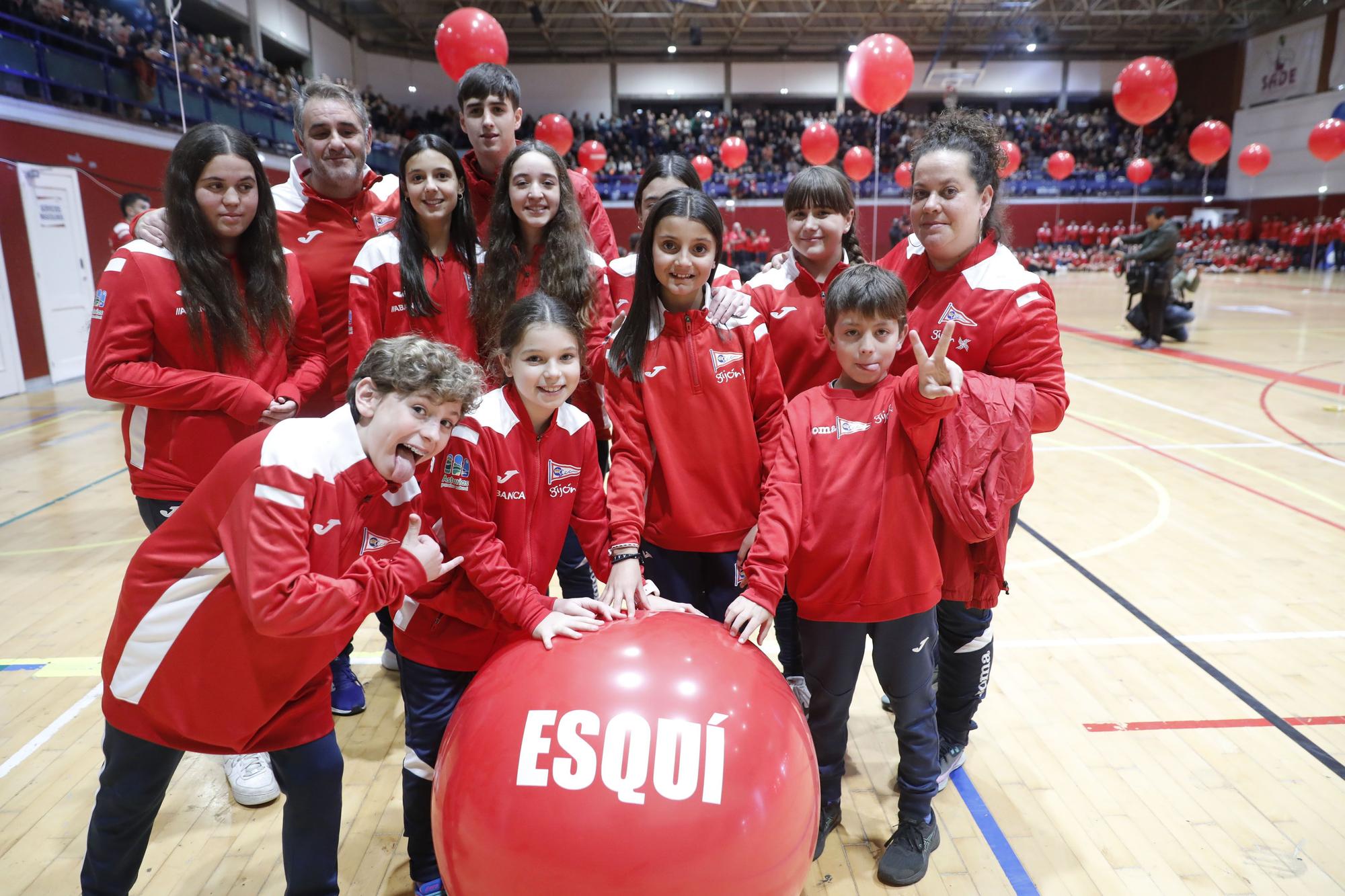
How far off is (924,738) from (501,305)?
1.73m

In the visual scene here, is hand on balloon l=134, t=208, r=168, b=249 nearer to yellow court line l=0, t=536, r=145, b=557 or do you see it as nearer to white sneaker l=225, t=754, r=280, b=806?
white sneaker l=225, t=754, r=280, b=806

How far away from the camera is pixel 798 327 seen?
256 centimetres

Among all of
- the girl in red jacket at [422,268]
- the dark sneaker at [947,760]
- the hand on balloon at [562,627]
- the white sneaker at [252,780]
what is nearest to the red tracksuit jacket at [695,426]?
the hand on balloon at [562,627]

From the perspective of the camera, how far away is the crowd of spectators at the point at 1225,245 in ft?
73.2

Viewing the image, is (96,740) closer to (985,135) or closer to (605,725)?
(605,725)

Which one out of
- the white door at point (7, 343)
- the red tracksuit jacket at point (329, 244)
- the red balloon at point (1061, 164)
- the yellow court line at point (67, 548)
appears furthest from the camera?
the red balloon at point (1061, 164)

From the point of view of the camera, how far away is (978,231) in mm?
2297

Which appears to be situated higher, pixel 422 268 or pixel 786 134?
pixel 786 134

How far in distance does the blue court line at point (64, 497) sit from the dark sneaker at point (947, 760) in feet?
18.3

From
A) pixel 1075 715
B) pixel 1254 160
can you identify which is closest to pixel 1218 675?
pixel 1075 715

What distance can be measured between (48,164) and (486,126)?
9.65m

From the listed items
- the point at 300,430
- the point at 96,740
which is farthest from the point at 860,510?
the point at 96,740

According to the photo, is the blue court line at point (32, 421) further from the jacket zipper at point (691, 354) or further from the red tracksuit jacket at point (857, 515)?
the red tracksuit jacket at point (857, 515)

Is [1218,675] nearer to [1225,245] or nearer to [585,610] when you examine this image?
[585,610]
